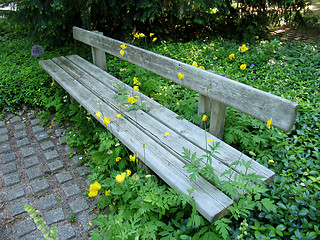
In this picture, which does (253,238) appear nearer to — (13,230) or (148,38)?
(13,230)

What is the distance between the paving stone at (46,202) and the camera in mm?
2682

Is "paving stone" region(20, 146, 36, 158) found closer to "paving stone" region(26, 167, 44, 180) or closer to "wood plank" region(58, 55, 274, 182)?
"paving stone" region(26, 167, 44, 180)

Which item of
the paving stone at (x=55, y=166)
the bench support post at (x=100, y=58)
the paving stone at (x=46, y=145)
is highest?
the bench support post at (x=100, y=58)

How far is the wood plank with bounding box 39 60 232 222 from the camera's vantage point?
178cm

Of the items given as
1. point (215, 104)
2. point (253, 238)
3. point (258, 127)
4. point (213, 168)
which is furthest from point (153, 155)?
point (258, 127)

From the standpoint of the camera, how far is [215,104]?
2.48m

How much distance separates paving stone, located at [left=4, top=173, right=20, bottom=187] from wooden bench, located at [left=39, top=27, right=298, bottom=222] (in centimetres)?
113

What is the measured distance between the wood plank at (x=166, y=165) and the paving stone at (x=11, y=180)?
3.71 feet

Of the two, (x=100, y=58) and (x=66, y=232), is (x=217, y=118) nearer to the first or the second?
(x=66, y=232)

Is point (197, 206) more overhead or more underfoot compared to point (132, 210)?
more overhead

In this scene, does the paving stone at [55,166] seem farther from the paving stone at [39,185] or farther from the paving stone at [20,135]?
the paving stone at [20,135]

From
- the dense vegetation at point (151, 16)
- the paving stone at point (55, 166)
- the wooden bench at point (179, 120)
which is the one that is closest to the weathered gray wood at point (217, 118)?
the wooden bench at point (179, 120)

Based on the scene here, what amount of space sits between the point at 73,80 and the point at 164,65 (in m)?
1.51

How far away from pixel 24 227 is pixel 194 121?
1.87 metres
